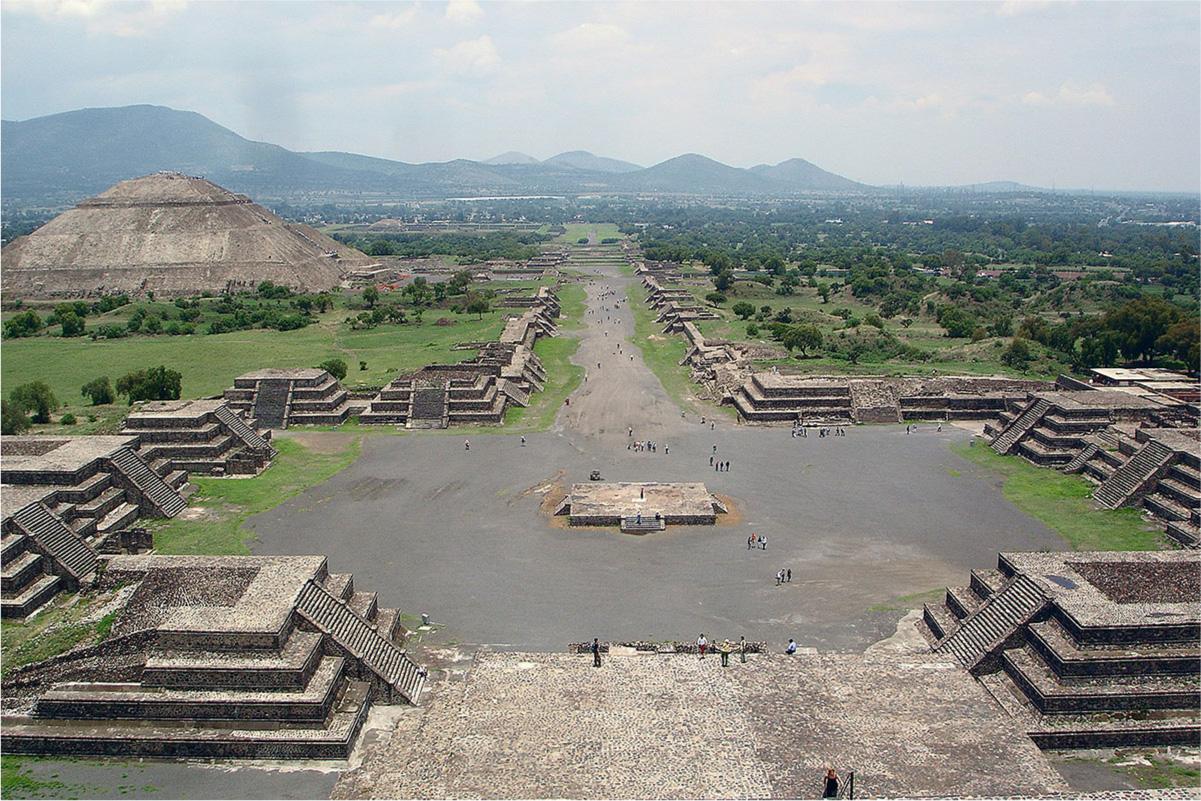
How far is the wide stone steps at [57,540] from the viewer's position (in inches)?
1127

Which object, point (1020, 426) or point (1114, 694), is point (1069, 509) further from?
point (1114, 694)

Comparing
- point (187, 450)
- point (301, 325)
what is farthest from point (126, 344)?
point (187, 450)

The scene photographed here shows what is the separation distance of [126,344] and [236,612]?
66722 mm

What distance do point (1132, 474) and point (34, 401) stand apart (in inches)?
2394

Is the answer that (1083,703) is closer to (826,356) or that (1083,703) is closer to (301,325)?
(826,356)

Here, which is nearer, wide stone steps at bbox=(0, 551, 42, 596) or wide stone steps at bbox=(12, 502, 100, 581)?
wide stone steps at bbox=(0, 551, 42, 596)

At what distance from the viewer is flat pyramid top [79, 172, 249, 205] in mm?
128875

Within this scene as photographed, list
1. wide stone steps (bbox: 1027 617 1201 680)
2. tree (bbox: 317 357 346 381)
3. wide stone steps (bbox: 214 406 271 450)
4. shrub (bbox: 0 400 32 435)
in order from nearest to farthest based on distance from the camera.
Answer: wide stone steps (bbox: 1027 617 1201 680)
wide stone steps (bbox: 214 406 271 450)
shrub (bbox: 0 400 32 435)
tree (bbox: 317 357 346 381)

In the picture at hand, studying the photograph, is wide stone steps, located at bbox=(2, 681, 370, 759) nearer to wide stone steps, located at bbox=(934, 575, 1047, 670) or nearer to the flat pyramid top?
wide stone steps, located at bbox=(934, 575, 1047, 670)

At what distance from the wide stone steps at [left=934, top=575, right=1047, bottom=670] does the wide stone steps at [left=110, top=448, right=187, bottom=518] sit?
1242 inches

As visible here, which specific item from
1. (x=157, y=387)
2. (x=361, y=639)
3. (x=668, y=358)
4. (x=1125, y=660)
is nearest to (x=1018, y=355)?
(x=668, y=358)

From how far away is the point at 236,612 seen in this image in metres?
22.9

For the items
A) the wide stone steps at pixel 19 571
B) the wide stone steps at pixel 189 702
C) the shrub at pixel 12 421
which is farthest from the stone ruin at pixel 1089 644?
the shrub at pixel 12 421

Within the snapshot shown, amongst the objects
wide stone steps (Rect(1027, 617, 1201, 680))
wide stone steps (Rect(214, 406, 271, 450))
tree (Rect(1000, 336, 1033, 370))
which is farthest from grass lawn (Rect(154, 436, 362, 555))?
tree (Rect(1000, 336, 1033, 370))
